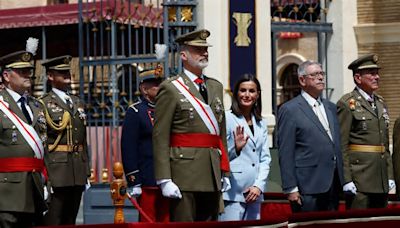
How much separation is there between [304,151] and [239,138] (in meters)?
0.56

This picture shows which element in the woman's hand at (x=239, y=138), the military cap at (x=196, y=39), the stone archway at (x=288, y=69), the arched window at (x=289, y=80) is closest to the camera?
the military cap at (x=196, y=39)

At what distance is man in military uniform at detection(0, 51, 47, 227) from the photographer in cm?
897

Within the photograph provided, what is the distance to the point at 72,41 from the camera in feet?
64.2

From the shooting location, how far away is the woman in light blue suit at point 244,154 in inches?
387

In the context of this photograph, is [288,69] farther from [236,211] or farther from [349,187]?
[236,211]

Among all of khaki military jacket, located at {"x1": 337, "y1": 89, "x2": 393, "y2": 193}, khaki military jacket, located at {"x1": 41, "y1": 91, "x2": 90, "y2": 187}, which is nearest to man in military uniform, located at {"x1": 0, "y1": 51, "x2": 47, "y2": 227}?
khaki military jacket, located at {"x1": 41, "y1": 91, "x2": 90, "y2": 187}

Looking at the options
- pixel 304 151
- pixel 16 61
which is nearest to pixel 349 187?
pixel 304 151

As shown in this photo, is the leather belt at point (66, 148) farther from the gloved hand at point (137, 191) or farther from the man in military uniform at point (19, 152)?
the man in military uniform at point (19, 152)

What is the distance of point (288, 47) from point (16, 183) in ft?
83.1

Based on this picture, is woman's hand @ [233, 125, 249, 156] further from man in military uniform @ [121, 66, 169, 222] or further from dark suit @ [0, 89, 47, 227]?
dark suit @ [0, 89, 47, 227]

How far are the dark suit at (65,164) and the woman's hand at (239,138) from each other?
5.66 ft

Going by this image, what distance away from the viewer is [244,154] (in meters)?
9.92

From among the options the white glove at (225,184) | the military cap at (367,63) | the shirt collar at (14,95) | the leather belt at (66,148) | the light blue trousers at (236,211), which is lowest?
the light blue trousers at (236,211)

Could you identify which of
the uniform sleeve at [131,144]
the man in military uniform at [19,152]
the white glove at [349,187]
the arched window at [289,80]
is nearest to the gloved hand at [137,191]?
the uniform sleeve at [131,144]
